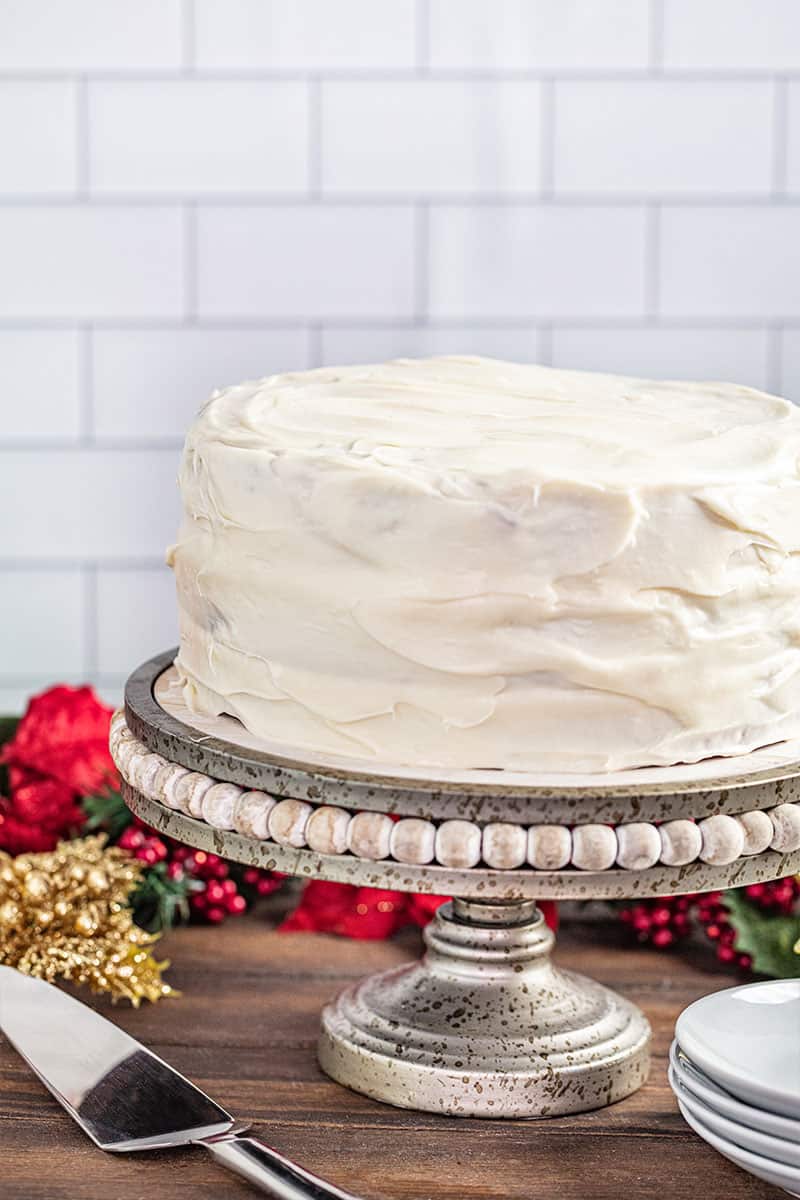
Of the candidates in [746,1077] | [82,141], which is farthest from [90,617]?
[746,1077]

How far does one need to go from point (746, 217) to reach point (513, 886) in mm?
999

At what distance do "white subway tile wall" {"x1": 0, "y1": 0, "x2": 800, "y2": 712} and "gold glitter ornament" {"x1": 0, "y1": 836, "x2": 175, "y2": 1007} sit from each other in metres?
0.61

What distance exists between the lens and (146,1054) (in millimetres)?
818

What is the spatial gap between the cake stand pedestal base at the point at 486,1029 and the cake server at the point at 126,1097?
12 centimetres

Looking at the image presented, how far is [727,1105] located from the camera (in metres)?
0.70

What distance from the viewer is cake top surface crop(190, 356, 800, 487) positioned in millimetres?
789

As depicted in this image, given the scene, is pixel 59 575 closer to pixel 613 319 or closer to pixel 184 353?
pixel 184 353

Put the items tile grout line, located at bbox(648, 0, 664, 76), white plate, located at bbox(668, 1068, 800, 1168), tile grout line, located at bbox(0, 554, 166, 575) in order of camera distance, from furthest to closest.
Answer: tile grout line, located at bbox(0, 554, 166, 575), tile grout line, located at bbox(648, 0, 664, 76), white plate, located at bbox(668, 1068, 800, 1168)

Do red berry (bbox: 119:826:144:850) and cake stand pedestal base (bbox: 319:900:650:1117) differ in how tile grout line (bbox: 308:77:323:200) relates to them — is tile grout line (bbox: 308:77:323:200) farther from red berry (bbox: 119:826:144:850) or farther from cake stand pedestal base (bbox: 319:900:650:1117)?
cake stand pedestal base (bbox: 319:900:650:1117)

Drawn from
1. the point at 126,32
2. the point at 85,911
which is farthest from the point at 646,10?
the point at 85,911

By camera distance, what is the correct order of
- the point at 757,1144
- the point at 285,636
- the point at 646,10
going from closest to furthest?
the point at 757,1144 < the point at 285,636 < the point at 646,10

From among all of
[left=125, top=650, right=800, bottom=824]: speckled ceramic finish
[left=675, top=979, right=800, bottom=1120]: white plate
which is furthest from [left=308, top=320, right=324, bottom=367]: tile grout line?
[left=675, top=979, right=800, bottom=1120]: white plate

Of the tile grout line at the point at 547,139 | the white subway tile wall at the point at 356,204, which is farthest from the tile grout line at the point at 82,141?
the tile grout line at the point at 547,139

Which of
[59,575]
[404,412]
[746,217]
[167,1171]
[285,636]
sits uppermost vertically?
[746,217]
